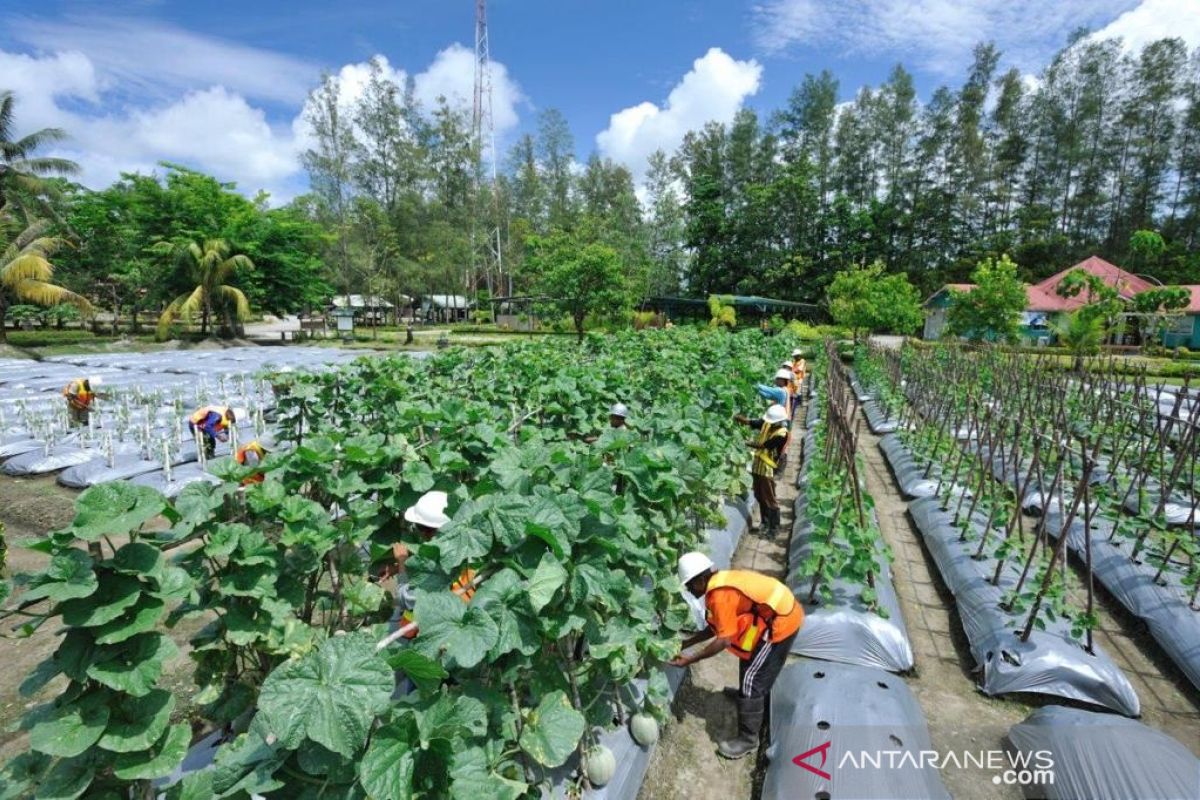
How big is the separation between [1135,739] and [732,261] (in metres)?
47.5

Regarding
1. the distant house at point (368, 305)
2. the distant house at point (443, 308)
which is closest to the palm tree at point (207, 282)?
the distant house at point (368, 305)

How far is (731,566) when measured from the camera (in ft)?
19.1

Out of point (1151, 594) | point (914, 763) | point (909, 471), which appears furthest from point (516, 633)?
point (909, 471)

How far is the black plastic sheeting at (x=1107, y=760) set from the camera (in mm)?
2658

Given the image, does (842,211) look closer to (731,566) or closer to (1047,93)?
(1047,93)

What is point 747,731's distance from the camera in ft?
11.9

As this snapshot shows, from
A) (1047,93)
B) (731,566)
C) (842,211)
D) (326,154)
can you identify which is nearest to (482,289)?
(326,154)

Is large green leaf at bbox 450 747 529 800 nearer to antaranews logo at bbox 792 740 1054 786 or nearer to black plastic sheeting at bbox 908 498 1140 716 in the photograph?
antaranews logo at bbox 792 740 1054 786

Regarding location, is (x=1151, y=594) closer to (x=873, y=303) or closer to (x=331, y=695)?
(x=331, y=695)

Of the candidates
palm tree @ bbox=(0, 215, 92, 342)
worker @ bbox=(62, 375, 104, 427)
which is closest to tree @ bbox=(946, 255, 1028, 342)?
worker @ bbox=(62, 375, 104, 427)

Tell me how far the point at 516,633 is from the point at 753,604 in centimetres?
190

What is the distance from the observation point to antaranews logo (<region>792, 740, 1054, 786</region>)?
9.61 feet

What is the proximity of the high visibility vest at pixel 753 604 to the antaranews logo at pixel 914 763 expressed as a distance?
2.06ft

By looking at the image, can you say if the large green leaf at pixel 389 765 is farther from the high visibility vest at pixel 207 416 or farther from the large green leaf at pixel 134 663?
the high visibility vest at pixel 207 416
